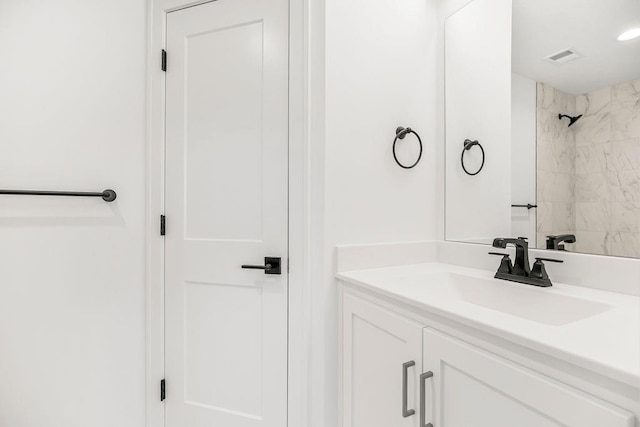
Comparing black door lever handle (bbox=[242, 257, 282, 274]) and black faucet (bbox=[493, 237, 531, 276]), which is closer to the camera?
black faucet (bbox=[493, 237, 531, 276])

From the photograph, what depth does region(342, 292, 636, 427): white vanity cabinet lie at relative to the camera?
59 cm

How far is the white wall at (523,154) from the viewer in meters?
1.21

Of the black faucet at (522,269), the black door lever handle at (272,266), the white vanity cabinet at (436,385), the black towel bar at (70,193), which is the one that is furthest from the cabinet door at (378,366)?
the black towel bar at (70,193)

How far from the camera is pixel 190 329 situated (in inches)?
59.7

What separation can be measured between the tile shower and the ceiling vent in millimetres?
88

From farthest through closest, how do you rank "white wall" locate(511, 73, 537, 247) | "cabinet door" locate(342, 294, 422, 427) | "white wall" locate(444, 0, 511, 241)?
"white wall" locate(444, 0, 511, 241), "white wall" locate(511, 73, 537, 247), "cabinet door" locate(342, 294, 422, 427)

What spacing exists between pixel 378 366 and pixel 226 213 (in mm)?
886

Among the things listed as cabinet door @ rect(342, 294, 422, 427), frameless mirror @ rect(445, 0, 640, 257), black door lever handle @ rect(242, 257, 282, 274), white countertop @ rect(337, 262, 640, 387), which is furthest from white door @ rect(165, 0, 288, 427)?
frameless mirror @ rect(445, 0, 640, 257)

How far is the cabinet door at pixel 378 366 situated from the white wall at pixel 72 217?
105 cm

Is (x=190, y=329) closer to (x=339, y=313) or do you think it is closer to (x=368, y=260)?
(x=339, y=313)

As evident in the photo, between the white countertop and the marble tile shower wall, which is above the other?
the marble tile shower wall

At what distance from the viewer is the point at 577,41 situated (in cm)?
111

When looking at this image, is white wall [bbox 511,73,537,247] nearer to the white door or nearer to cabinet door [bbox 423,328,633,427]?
cabinet door [bbox 423,328,633,427]

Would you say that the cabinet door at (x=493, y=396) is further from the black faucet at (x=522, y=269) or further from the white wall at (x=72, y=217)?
the white wall at (x=72, y=217)
